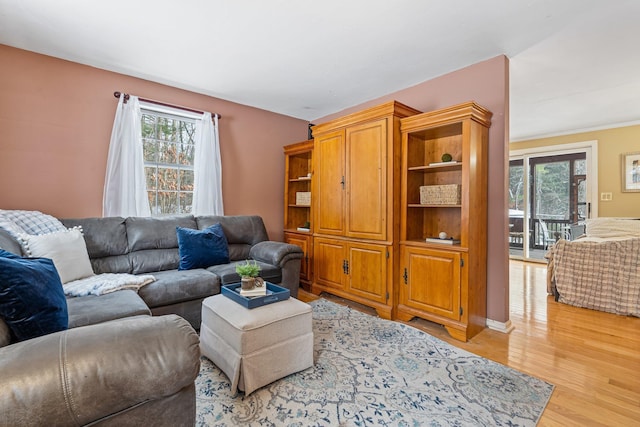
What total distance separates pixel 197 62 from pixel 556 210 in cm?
650

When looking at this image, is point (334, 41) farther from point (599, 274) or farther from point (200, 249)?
point (599, 274)

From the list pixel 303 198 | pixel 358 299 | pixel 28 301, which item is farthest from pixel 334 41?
pixel 28 301

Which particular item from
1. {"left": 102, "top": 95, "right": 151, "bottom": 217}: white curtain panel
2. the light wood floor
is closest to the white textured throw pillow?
{"left": 102, "top": 95, "right": 151, "bottom": 217}: white curtain panel

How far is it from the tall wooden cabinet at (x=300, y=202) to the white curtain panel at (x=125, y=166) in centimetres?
183

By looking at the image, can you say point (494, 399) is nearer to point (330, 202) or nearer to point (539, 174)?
point (330, 202)

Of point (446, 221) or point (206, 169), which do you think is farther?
point (206, 169)

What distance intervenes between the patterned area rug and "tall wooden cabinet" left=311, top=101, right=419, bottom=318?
0.80 m

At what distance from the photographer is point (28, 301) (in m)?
1.12

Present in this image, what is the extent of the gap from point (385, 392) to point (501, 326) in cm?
154

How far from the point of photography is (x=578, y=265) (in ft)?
11.1

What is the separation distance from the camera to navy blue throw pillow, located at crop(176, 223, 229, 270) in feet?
9.65

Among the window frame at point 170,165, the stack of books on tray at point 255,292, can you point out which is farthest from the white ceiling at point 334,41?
the stack of books on tray at point 255,292

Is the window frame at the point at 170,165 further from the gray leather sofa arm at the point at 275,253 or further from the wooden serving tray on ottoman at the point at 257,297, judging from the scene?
the wooden serving tray on ottoman at the point at 257,297

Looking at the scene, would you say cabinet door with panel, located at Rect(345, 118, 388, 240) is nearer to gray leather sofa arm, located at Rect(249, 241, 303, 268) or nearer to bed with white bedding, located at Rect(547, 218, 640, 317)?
gray leather sofa arm, located at Rect(249, 241, 303, 268)
